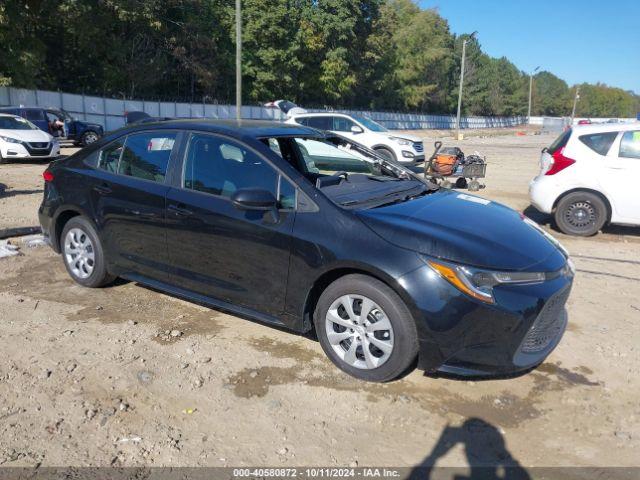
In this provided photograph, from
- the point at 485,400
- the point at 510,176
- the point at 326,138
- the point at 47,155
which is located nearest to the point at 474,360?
the point at 485,400

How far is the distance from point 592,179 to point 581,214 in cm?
52

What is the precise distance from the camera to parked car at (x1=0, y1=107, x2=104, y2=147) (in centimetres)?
1938

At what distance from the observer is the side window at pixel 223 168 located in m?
4.04

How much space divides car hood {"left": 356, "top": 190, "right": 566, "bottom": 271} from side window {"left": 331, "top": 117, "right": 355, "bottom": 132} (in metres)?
12.2

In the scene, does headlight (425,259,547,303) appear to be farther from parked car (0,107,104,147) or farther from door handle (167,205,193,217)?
parked car (0,107,104,147)

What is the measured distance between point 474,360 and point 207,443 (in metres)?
1.62

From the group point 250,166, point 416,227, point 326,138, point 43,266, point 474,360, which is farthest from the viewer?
point 43,266

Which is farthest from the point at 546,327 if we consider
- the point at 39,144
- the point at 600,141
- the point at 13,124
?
the point at 13,124

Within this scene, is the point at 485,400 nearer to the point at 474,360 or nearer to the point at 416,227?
the point at 474,360

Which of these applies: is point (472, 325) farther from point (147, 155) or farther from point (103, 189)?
point (103, 189)

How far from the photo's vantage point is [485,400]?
138 inches

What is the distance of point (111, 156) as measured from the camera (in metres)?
4.97

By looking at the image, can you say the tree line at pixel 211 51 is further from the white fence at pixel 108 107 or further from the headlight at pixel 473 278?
the headlight at pixel 473 278

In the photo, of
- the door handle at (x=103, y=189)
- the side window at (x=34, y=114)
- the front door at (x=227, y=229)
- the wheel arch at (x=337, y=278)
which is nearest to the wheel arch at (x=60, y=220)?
the door handle at (x=103, y=189)
